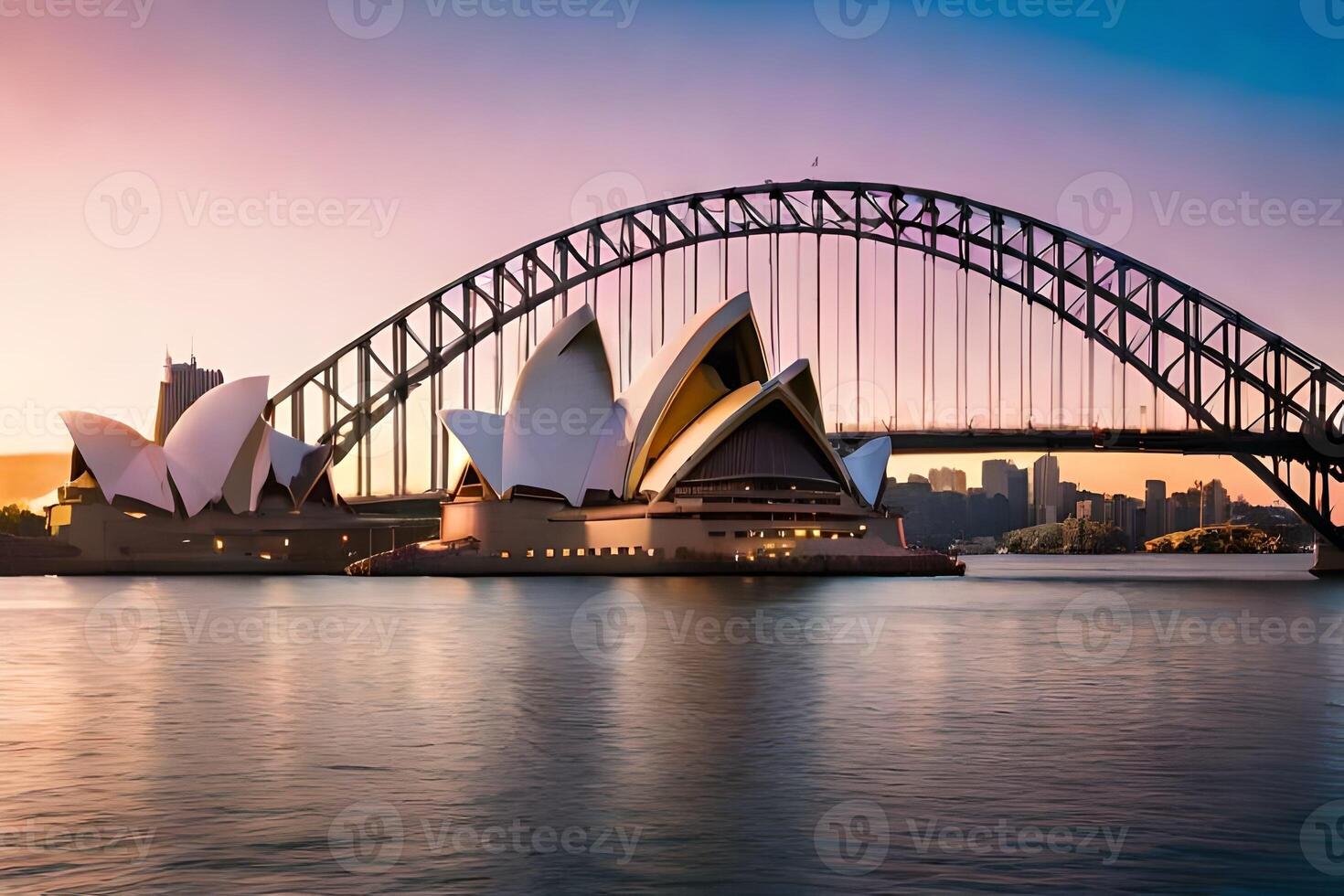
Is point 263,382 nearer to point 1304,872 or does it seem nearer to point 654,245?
point 654,245

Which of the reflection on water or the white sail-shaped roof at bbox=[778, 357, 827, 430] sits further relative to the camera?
the white sail-shaped roof at bbox=[778, 357, 827, 430]

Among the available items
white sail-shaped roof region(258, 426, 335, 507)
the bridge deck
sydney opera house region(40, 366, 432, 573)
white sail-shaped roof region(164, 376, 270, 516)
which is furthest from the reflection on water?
white sail-shaped roof region(258, 426, 335, 507)

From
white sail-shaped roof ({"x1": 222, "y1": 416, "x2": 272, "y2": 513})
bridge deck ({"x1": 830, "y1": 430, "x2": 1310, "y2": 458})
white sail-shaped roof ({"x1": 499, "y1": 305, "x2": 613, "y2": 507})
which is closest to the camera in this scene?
bridge deck ({"x1": 830, "y1": 430, "x2": 1310, "y2": 458})

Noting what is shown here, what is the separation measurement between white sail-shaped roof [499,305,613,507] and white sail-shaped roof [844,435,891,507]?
17560 millimetres

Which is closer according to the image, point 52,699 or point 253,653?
point 52,699

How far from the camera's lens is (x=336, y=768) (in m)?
21.0

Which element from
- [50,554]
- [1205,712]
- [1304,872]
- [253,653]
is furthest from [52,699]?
[50,554]

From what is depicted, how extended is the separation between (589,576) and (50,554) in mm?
41276

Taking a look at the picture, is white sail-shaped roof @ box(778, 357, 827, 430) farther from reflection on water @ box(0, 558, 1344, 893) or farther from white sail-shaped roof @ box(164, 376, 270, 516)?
reflection on water @ box(0, 558, 1344, 893)

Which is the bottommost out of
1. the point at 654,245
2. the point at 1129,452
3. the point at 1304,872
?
the point at 1304,872

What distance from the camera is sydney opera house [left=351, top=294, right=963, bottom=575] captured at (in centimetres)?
9481

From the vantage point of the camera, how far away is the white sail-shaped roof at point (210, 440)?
107812mm

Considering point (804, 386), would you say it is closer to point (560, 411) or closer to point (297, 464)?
point (560, 411)

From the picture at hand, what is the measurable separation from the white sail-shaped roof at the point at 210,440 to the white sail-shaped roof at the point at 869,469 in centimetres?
3934
